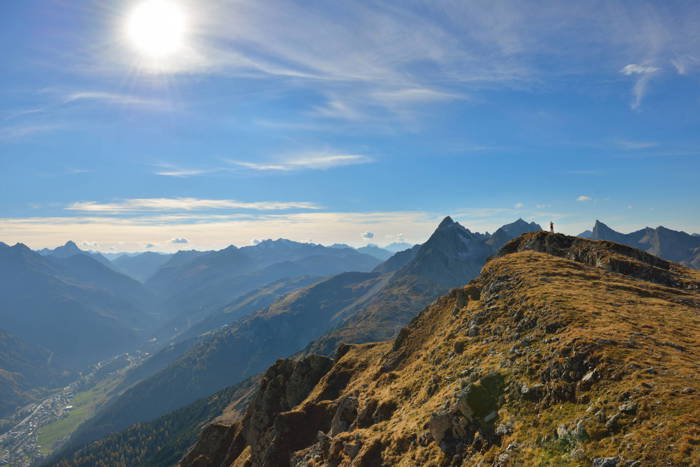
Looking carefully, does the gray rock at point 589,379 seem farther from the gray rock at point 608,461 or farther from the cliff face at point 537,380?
the gray rock at point 608,461

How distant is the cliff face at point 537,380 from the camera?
64.7 feet

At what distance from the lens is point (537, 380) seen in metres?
26.2

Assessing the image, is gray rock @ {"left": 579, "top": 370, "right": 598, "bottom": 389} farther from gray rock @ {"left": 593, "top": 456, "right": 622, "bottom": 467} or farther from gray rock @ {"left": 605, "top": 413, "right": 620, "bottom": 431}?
gray rock @ {"left": 593, "top": 456, "right": 622, "bottom": 467}

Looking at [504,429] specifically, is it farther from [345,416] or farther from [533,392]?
[345,416]

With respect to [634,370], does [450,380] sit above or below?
below

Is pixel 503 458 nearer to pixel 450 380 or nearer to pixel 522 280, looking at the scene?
pixel 450 380

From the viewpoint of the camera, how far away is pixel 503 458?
74.6ft

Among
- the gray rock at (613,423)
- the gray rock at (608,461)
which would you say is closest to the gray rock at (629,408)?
the gray rock at (613,423)

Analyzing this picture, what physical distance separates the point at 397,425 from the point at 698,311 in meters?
34.0

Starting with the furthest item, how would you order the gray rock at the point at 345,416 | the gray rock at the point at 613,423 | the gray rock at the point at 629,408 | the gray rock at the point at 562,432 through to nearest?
the gray rock at the point at 345,416 → the gray rock at the point at 562,432 → the gray rock at the point at 629,408 → the gray rock at the point at 613,423

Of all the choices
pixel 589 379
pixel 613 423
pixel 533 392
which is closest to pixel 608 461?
pixel 613 423

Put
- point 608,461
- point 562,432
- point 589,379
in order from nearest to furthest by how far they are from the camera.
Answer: point 608,461
point 562,432
point 589,379

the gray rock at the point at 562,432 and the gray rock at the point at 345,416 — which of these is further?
the gray rock at the point at 345,416

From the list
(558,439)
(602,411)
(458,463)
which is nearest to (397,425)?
(458,463)
